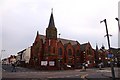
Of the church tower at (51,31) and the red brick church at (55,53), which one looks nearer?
the red brick church at (55,53)

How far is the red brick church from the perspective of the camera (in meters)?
65.5

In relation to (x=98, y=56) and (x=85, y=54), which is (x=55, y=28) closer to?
(x=85, y=54)

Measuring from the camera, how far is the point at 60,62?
220 feet

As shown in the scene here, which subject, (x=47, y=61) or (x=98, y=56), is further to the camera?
(x=98, y=56)

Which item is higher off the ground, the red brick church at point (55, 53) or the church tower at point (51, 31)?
the church tower at point (51, 31)

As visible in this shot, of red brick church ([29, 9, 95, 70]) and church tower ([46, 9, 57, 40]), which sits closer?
→ red brick church ([29, 9, 95, 70])

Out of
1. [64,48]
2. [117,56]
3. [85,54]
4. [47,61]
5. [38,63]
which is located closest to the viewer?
[47,61]

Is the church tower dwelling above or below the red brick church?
above

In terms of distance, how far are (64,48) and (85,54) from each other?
10.4 metres

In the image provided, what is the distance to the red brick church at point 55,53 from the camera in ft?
215

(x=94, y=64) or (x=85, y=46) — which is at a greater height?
(x=85, y=46)

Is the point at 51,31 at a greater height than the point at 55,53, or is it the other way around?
the point at 51,31

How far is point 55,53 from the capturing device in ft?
220

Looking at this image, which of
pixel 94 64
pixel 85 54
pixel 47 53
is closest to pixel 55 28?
pixel 47 53
